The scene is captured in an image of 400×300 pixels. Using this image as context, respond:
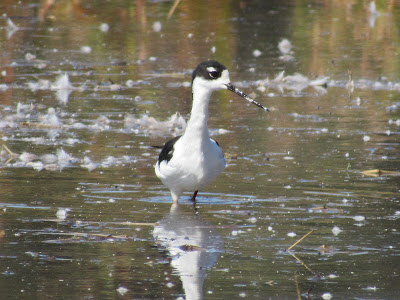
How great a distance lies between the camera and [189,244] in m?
6.57

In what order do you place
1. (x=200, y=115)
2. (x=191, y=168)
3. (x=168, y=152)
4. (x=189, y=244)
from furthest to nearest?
1. (x=168, y=152)
2. (x=200, y=115)
3. (x=191, y=168)
4. (x=189, y=244)

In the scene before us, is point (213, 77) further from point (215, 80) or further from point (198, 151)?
point (198, 151)

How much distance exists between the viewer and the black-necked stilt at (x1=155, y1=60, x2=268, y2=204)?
25.7 ft

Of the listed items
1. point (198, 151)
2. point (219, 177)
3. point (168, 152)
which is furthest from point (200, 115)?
point (219, 177)

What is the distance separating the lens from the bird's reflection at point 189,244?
5.70 meters

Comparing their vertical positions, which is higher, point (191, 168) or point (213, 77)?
point (213, 77)

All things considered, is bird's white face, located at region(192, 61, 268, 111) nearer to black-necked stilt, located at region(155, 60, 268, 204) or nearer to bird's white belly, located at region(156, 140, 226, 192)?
black-necked stilt, located at region(155, 60, 268, 204)

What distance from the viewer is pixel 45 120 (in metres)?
Result: 11.5

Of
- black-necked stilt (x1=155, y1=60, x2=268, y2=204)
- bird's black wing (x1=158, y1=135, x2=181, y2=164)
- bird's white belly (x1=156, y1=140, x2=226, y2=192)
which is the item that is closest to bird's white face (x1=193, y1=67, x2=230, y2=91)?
black-necked stilt (x1=155, y1=60, x2=268, y2=204)

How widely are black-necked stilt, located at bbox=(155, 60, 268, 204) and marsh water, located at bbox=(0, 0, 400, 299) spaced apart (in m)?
0.27

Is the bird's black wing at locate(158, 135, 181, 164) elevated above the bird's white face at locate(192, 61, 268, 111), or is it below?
below

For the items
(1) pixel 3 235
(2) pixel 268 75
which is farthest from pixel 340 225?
(2) pixel 268 75

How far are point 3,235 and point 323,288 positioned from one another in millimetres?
2555

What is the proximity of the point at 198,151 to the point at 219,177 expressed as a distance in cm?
115
